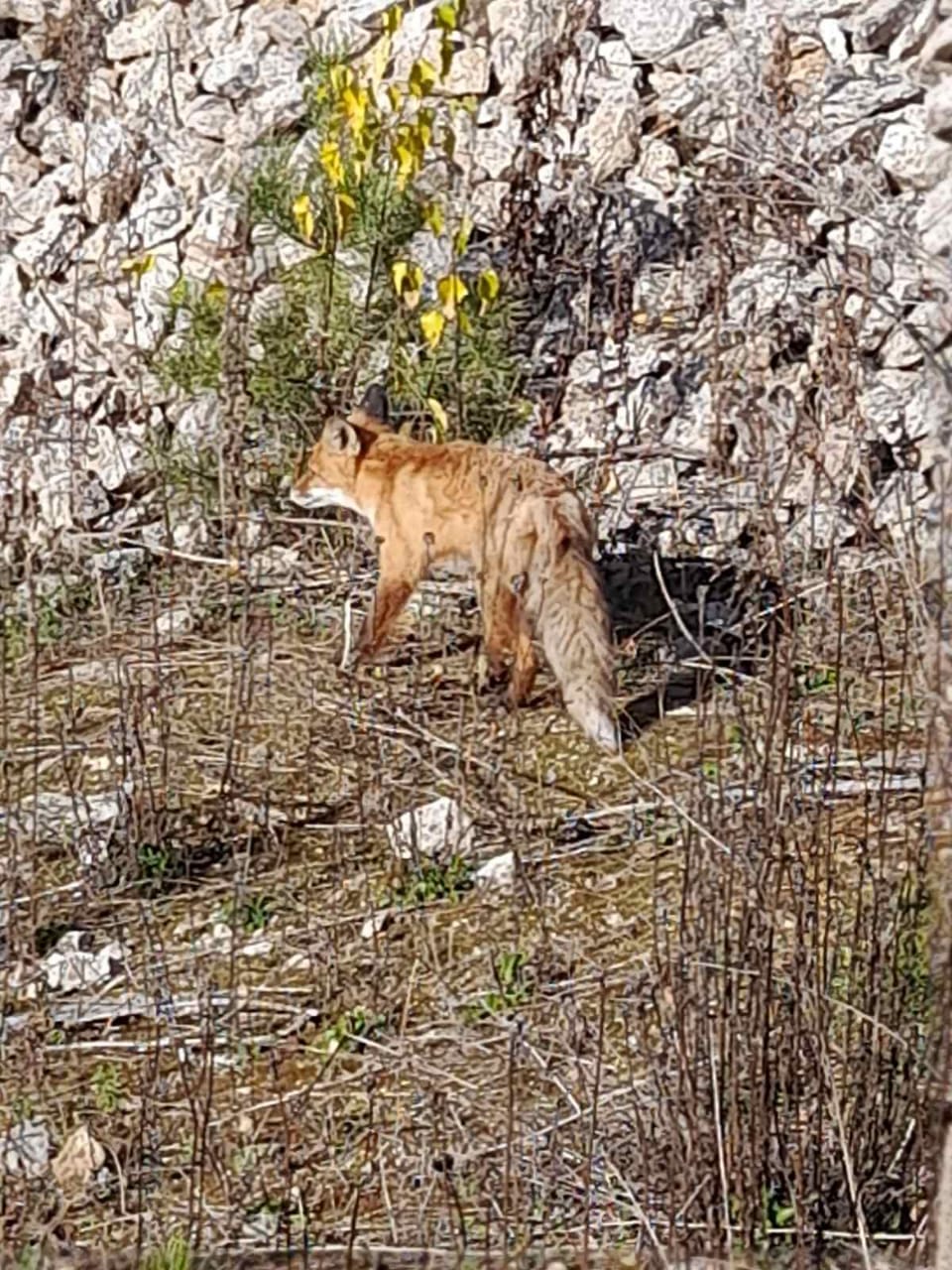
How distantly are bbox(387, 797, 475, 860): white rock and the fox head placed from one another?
1578 millimetres

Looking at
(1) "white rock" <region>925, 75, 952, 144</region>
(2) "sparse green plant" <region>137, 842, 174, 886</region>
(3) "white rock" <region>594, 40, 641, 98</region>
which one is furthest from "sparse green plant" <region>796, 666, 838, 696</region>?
(1) "white rock" <region>925, 75, 952, 144</region>

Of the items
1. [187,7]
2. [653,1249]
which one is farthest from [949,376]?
[187,7]

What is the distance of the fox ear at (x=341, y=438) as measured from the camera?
22.1 feet

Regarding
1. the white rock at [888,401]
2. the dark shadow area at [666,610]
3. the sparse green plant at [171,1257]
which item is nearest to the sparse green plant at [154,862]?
the dark shadow area at [666,610]

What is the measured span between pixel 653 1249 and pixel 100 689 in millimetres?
3402

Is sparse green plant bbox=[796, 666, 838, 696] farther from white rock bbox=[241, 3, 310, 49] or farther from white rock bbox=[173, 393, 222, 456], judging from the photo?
white rock bbox=[241, 3, 310, 49]

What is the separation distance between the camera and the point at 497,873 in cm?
527

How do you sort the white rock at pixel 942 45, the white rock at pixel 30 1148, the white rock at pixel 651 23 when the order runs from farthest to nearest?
the white rock at pixel 651 23
the white rock at pixel 30 1148
the white rock at pixel 942 45

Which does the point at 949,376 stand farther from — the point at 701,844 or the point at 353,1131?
the point at 353,1131

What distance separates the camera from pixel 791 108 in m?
7.41

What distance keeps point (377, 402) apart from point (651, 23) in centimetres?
150

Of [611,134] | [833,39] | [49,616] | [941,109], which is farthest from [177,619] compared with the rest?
[941,109]

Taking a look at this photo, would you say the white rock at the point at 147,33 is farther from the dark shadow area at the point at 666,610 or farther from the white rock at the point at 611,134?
the dark shadow area at the point at 666,610

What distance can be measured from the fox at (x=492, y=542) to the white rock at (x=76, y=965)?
54.4 inches
